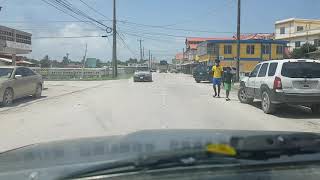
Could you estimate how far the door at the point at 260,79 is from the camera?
17827mm

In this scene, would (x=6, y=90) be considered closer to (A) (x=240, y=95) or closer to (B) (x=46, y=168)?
(A) (x=240, y=95)

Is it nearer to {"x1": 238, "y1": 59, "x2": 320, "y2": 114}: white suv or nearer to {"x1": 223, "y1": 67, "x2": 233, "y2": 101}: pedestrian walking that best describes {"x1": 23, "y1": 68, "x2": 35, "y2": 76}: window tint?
{"x1": 223, "y1": 67, "x2": 233, "y2": 101}: pedestrian walking

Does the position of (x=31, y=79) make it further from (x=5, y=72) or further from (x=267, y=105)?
(x=267, y=105)

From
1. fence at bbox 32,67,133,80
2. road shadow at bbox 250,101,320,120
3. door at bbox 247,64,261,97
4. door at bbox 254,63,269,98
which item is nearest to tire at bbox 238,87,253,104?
door at bbox 247,64,261,97

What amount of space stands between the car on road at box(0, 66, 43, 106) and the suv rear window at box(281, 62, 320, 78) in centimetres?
1017

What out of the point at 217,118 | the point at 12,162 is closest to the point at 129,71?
the point at 217,118

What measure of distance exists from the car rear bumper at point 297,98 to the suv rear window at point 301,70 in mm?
579

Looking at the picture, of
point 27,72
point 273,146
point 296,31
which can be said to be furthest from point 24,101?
point 296,31

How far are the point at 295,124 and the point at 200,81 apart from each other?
34134mm

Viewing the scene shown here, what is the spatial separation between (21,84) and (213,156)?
2038cm

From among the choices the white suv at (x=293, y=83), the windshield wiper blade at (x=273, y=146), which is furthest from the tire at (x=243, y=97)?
the windshield wiper blade at (x=273, y=146)

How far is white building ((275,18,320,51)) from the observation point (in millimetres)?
86562

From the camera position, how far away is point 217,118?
620 inches

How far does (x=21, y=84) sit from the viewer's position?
22250mm
